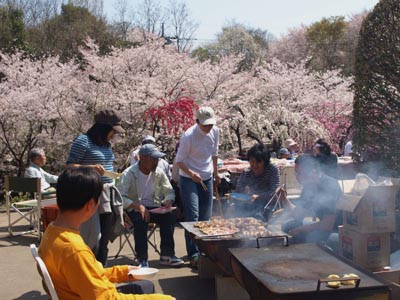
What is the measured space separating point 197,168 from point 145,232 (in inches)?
36.6

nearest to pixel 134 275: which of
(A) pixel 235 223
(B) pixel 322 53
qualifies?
→ (A) pixel 235 223

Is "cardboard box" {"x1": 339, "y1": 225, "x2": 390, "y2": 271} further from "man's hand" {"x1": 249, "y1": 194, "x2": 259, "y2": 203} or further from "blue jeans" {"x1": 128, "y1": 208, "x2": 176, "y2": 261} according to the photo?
"blue jeans" {"x1": 128, "y1": 208, "x2": 176, "y2": 261}

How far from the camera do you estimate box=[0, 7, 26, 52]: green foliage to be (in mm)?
18781

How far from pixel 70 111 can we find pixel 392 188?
33.2 feet

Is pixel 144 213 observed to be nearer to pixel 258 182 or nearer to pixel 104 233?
pixel 104 233

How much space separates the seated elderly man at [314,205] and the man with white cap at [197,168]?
100 centimetres

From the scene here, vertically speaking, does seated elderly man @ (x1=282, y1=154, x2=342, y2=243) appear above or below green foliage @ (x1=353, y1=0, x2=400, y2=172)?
below

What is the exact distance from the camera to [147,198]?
6.06 metres

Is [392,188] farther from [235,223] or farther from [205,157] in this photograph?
[205,157]

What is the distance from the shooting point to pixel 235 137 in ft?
52.1

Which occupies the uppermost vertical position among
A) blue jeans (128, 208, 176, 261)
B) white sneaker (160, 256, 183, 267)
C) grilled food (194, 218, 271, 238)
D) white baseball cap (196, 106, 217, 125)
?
white baseball cap (196, 106, 217, 125)

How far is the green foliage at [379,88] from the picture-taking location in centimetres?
509

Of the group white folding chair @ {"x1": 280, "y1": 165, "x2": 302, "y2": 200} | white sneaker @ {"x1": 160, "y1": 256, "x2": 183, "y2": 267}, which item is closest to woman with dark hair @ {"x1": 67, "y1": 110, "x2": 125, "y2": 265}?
white sneaker @ {"x1": 160, "y1": 256, "x2": 183, "y2": 267}

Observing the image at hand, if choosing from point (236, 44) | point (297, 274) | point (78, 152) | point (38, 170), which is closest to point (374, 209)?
point (297, 274)
